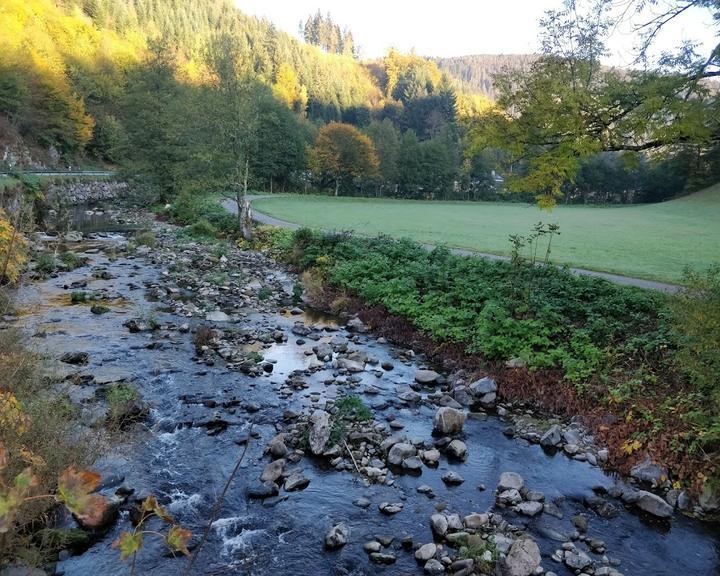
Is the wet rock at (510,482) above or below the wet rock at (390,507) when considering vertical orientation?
above

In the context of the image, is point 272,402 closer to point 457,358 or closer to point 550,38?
point 457,358

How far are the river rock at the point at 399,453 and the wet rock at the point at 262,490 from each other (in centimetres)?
216

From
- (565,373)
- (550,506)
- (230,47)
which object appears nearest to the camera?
(550,506)

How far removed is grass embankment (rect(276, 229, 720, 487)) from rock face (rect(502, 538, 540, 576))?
3.83m

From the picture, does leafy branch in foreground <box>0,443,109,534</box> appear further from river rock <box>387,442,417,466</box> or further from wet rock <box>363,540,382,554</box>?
river rock <box>387,442,417,466</box>

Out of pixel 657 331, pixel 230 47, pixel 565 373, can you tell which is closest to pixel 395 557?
pixel 565 373

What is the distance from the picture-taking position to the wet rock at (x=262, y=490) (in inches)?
304

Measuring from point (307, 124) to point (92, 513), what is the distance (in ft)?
332

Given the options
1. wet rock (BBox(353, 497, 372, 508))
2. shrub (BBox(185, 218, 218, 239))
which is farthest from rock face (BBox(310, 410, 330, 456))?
shrub (BBox(185, 218, 218, 239))

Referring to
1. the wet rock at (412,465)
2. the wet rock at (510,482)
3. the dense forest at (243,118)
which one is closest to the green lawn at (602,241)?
the dense forest at (243,118)

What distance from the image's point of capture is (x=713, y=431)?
869 cm

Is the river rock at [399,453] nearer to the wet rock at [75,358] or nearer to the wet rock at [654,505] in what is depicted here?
the wet rock at [654,505]

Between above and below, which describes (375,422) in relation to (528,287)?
below

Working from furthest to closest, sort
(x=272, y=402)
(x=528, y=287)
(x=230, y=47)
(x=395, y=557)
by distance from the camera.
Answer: (x=230, y=47)
(x=528, y=287)
(x=272, y=402)
(x=395, y=557)
